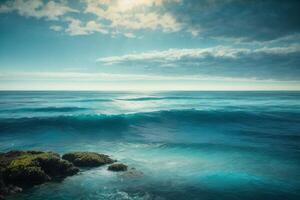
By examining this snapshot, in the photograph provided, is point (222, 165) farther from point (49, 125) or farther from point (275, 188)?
point (49, 125)

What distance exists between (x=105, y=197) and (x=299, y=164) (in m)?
17.7

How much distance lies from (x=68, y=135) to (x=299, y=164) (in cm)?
2974

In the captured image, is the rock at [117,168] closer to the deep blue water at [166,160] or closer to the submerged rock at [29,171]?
the deep blue water at [166,160]

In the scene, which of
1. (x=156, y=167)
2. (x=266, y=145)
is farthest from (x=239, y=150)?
(x=156, y=167)

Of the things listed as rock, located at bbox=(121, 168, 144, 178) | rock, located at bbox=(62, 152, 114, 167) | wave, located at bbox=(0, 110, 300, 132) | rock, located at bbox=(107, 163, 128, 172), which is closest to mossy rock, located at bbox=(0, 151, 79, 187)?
rock, located at bbox=(62, 152, 114, 167)

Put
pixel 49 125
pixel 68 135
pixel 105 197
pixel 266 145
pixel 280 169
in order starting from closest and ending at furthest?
pixel 105 197
pixel 280 169
pixel 266 145
pixel 68 135
pixel 49 125

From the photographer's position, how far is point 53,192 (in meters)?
15.9

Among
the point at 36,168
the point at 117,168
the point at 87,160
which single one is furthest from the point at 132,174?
the point at 36,168

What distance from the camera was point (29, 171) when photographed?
56.8 feet

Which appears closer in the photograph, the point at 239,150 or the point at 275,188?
the point at 275,188

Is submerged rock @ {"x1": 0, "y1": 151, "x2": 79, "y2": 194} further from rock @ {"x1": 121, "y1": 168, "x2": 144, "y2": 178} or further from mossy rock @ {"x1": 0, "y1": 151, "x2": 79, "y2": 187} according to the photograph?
rock @ {"x1": 121, "y1": 168, "x2": 144, "y2": 178}

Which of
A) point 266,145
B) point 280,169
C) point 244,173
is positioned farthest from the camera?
point 266,145

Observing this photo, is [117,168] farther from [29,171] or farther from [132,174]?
[29,171]

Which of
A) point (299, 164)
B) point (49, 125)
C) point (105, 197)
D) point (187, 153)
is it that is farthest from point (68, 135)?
point (299, 164)
